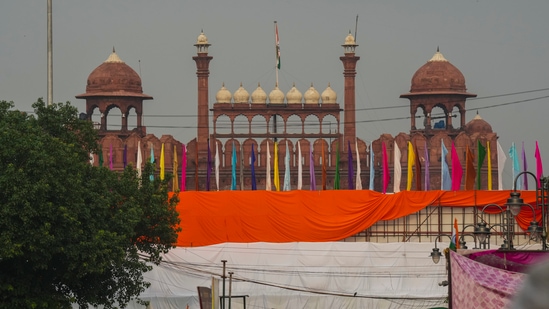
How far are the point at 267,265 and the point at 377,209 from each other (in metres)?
5.45

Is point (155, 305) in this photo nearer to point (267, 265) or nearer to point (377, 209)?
point (267, 265)

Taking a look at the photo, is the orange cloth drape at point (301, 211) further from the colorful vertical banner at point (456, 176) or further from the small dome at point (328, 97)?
the small dome at point (328, 97)

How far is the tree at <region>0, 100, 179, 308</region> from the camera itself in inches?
872

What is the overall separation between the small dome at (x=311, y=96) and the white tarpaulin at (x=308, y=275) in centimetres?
2865

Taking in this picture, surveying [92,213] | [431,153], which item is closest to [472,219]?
[92,213]

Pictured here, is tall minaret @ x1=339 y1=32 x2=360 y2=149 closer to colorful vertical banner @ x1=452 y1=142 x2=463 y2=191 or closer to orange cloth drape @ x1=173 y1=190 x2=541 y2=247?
colorful vertical banner @ x1=452 y1=142 x2=463 y2=191

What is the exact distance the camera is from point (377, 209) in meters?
39.2

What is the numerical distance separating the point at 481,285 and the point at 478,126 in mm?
59349

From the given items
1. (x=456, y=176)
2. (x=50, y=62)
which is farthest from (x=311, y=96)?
(x=50, y=62)

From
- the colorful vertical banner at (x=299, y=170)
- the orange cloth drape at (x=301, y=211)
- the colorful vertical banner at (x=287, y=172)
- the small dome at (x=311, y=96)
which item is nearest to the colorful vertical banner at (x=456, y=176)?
the orange cloth drape at (x=301, y=211)

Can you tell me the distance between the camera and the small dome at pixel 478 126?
67.9 metres

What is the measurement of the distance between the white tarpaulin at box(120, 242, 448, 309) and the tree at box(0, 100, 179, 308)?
6.59m

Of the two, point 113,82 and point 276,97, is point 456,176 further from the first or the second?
point 113,82

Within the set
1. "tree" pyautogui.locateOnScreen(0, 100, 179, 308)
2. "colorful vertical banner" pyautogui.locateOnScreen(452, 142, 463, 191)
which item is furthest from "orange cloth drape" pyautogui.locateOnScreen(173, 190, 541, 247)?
"tree" pyautogui.locateOnScreen(0, 100, 179, 308)
